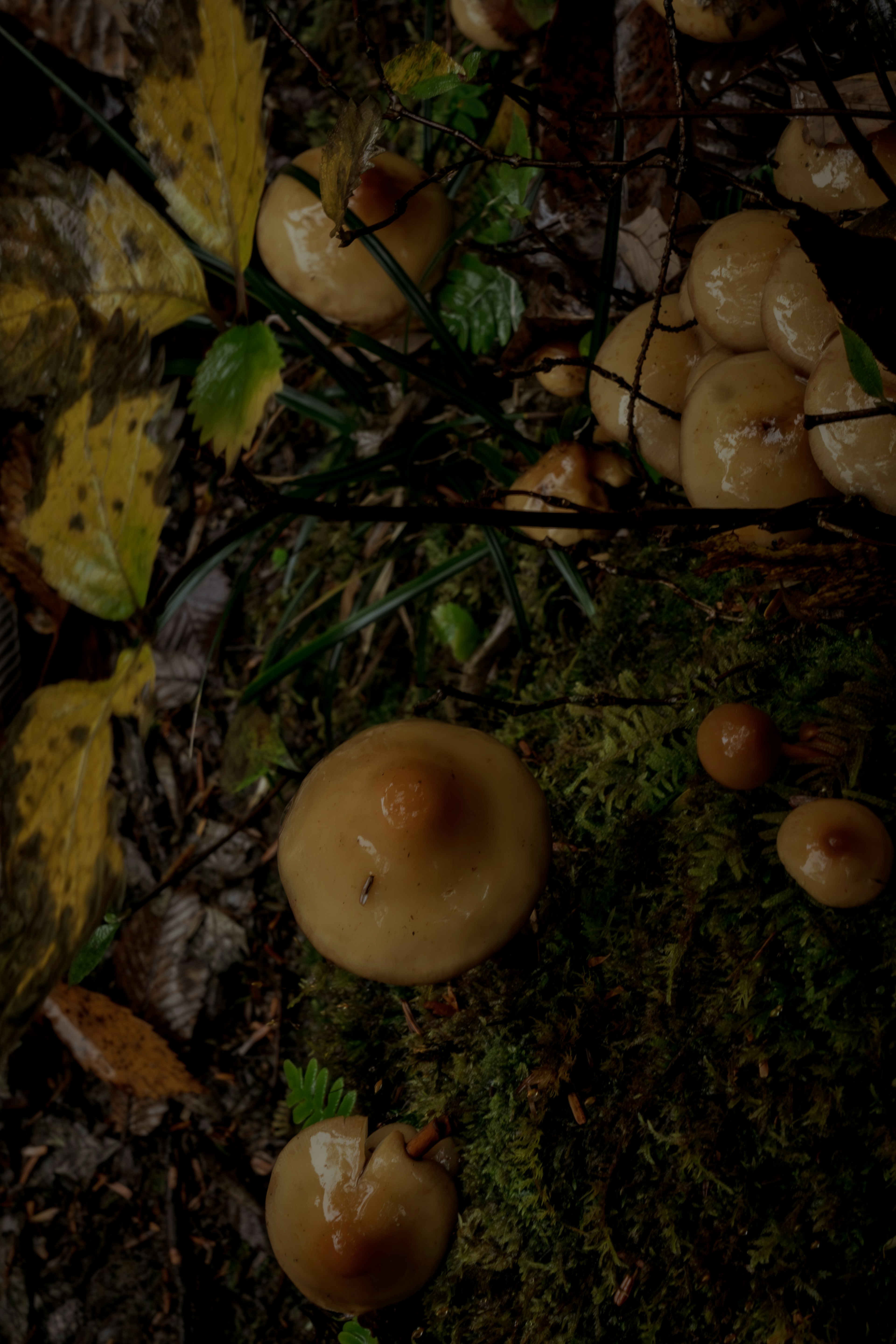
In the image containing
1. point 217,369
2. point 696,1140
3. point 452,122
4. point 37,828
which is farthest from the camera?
point 452,122

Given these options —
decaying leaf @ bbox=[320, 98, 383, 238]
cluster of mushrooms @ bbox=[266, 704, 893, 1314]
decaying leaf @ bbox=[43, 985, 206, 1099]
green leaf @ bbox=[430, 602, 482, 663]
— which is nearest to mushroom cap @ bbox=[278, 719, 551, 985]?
cluster of mushrooms @ bbox=[266, 704, 893, 1314]

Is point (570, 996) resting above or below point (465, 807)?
below

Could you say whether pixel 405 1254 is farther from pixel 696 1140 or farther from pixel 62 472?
pixel 62 472

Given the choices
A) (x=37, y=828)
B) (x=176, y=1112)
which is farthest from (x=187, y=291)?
(x=176, y=1112)

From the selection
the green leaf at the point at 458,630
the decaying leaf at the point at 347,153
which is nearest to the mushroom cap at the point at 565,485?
the green leaf at the point at 458,630

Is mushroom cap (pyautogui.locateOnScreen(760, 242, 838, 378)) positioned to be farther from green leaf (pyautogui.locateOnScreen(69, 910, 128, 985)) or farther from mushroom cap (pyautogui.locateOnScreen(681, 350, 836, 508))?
green leaf (pyautogui.locateOnScreen(69, 910, 128, 985))

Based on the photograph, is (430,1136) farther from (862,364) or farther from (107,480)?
(862,364)
